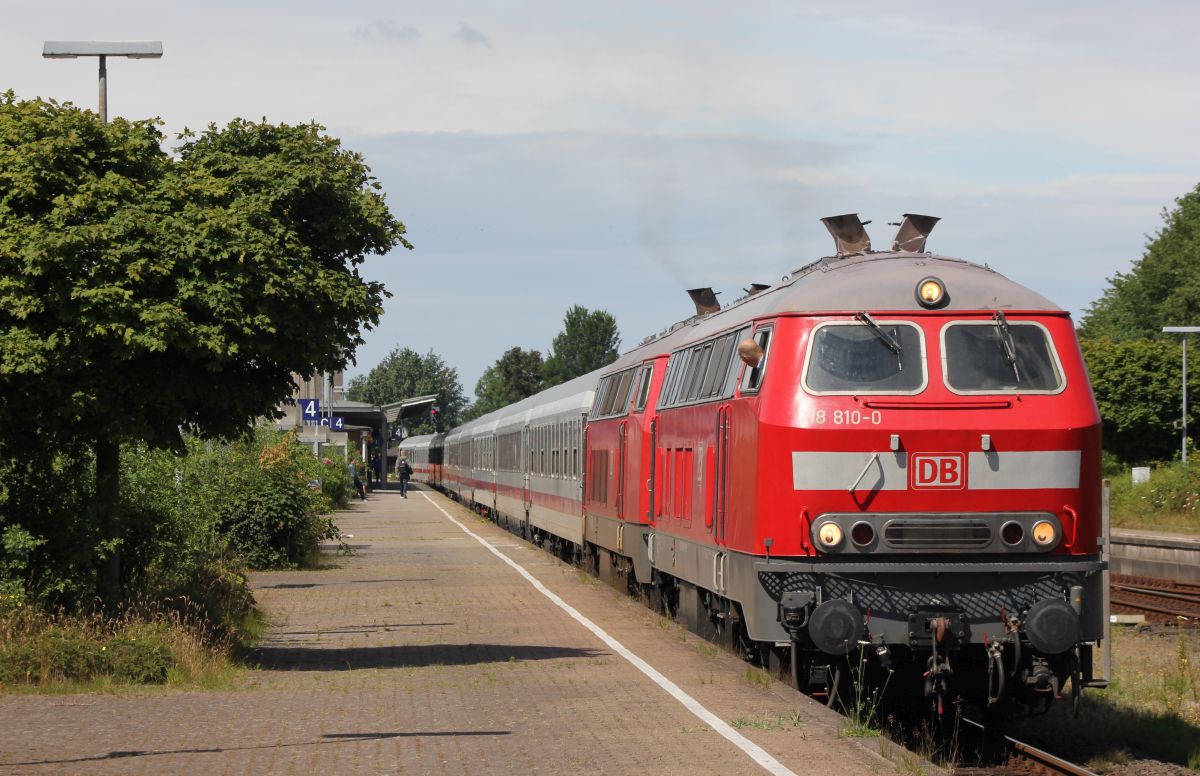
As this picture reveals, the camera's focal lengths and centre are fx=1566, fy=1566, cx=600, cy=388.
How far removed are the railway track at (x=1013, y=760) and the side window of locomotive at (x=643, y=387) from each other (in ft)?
24.6

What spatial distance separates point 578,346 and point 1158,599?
132324mm

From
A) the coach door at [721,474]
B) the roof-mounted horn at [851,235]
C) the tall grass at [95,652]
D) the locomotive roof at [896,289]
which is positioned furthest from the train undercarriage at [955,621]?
the tall grass at [95,652]

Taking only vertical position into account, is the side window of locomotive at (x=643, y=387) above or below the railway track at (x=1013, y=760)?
above

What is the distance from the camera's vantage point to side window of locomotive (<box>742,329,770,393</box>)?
11.7 m

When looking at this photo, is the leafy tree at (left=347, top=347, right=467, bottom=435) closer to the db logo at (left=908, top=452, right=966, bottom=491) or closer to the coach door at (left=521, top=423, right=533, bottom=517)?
the coach door at (left=521, top=423, right=533, bottom=517)

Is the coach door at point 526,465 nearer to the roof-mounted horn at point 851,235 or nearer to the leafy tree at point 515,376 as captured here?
the roof-mounted horn at point 851,235

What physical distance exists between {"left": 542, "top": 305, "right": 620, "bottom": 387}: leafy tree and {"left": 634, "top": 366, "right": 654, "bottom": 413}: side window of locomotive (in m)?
136

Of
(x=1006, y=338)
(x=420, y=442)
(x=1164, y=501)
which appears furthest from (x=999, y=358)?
(x=420, y=442)

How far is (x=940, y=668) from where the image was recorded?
1061 cm

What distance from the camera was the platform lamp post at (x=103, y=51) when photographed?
48.3 feet

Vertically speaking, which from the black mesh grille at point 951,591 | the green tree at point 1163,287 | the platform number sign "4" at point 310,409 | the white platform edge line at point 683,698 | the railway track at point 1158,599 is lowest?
the railway track at point 1158,599

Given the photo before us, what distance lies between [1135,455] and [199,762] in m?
57.5

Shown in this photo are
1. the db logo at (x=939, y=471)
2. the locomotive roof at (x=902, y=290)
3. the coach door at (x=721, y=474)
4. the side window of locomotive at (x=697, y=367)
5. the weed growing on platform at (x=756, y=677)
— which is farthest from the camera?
the side window of locomotive at (x=697, y=367)

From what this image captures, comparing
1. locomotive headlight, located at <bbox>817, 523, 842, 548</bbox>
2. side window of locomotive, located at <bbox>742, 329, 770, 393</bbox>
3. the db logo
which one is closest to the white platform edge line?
locomotive headlight, located at <bbox>817, 523, 842, 548</bbox>
